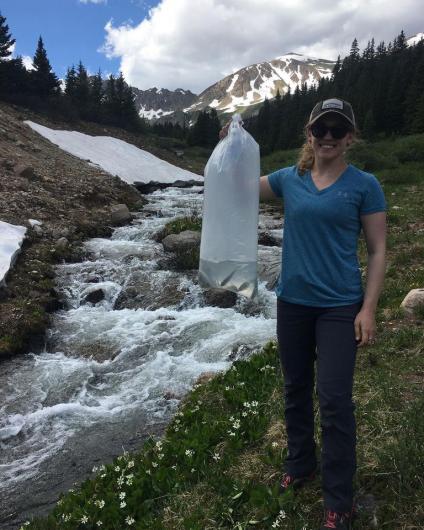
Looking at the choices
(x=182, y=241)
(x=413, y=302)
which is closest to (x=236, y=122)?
(x=413, y=302)

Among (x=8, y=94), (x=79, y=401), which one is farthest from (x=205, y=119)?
(x=79, y=401)

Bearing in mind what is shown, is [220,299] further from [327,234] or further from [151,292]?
[327,234]

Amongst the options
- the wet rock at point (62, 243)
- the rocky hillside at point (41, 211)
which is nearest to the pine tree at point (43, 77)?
the rocky hillside at point (41, 211)

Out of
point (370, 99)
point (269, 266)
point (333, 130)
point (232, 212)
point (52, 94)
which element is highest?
point (370, 99)

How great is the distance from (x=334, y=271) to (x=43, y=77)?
54211 millimetres

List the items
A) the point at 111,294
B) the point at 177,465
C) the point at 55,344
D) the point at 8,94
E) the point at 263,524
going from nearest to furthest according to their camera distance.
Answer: the point at 263,524 → the point at 177,465 → the point at 55,344 → the point at 111,294 → the point at 8,94

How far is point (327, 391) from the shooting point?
2.86m

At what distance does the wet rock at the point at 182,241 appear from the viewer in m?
13.7

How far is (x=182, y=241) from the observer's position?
1395 centimetres

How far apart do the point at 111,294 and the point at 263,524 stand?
877 cm

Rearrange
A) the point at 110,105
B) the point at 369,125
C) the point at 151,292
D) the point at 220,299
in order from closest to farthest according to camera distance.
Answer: the point at 220,299, the point at 151,292, the point at 369,125, the point at 110,105

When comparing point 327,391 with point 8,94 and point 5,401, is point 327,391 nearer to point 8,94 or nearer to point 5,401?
point 5,401

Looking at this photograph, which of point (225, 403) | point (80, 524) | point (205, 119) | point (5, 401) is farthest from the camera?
point (205, 119)

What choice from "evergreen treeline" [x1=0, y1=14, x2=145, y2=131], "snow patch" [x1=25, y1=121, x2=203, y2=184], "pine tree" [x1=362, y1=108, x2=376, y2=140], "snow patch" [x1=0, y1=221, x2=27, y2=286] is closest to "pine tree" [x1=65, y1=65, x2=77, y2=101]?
"evergreen treeline" [x1=0, y1=14, x2=145, y2=131]
